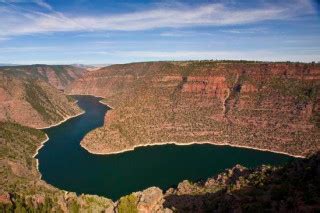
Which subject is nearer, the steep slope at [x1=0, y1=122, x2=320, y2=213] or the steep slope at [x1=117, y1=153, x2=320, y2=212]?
the steep slope at [x1=117, y1=153, x2=320, y2=212]

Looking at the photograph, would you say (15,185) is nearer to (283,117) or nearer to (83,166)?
(83,166)

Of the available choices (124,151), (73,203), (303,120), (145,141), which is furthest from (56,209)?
(303,120)

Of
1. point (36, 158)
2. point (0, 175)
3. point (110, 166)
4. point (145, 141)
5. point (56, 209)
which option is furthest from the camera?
point (145, 141)

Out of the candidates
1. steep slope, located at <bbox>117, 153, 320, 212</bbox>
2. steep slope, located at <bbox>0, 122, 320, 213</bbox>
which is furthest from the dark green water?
steep slope, located at <bbox>117, 153, 320, 212</bbox>

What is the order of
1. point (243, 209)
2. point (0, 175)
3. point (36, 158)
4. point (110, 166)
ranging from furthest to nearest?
point (36, 158), point (110, 166), point (0, 175), point (243, 209)

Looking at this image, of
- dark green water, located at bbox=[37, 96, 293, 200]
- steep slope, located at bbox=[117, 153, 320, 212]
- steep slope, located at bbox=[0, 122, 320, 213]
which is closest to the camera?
steep slope, located at bbox=[117, 153, 320, 212]

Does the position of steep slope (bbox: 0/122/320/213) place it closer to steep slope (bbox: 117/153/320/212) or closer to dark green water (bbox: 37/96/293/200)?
steep slope (bbox: 117/153/320/212)

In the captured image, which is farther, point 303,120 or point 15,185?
point 303,120

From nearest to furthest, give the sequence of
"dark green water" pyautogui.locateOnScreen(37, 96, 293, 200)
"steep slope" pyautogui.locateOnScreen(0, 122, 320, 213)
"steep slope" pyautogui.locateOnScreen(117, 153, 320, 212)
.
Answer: "steep slope" pyautogui.locateOnScreen(117, 153, 320, 212), "steep slope" pyautogui.locateOnScreen(0, 122, 320, 213), "dark green water" pyautogui.locateOnScreen(37, 96, 293, 200)

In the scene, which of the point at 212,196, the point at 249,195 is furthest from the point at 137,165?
the point at 249,195
